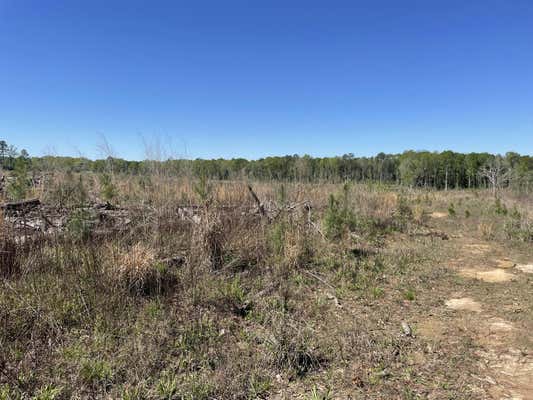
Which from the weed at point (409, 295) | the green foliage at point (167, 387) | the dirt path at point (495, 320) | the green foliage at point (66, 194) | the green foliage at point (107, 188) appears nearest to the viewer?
the green foliage at point (167, 387)

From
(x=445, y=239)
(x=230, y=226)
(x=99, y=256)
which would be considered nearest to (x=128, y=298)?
(x=99, y=256)

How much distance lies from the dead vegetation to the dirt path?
5.2 inches

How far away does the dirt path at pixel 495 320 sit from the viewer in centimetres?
216

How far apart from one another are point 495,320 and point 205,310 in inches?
107

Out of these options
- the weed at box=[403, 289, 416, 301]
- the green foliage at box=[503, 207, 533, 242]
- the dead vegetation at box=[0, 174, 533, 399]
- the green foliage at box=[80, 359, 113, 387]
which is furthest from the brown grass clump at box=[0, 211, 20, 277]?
the green foliage at box=[503, 207, 533, 242]

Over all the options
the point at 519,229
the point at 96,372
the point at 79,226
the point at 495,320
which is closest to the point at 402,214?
the point at 519,229

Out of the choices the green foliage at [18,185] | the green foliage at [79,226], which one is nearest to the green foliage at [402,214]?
the green foliage at [79,226]

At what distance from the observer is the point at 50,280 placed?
2793 mm

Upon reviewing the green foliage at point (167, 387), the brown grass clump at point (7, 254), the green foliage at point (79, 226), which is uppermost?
the green foliage at point (79, 226)

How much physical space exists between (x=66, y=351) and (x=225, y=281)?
168 centimetres

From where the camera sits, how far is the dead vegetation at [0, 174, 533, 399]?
6.61 ft

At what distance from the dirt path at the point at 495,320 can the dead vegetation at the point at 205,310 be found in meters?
0.13

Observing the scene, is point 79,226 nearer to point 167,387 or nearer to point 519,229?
point 167,387

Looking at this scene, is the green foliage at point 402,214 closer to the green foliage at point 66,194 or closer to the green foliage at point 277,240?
the green foliage at point 277,240
